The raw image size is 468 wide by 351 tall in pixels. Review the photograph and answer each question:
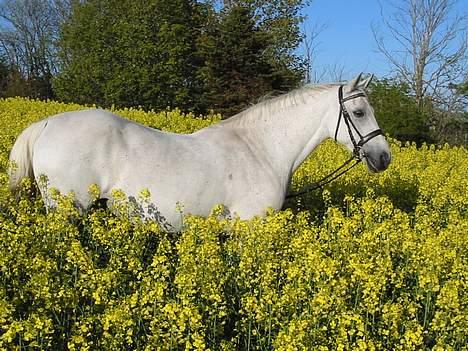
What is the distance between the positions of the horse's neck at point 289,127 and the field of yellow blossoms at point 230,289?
0.89 meters

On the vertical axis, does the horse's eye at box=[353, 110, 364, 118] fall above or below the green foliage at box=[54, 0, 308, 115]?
below

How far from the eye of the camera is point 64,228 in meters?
3.64

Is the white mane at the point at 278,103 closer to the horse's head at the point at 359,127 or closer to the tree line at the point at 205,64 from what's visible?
the horse's head at the point at 359,127

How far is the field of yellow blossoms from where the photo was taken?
271 centimetres

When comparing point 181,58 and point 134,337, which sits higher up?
point 181,58

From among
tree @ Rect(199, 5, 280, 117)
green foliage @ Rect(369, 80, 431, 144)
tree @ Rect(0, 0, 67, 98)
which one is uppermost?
tree @ Rect(0, 0, 67, 98)

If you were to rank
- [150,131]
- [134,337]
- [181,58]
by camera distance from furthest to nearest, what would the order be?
1. [181,58]
2. [150,131]
3. [134,337]

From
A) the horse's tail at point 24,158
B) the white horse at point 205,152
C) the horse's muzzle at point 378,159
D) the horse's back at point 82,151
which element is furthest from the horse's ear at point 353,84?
the horse's tail at point 24,158

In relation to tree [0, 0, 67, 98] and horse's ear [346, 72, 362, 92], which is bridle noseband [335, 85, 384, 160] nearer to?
horse's ear [346, 72, 362, 92]

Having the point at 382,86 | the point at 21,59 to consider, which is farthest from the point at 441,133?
the point at 21,59

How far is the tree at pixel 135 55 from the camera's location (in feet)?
72.5

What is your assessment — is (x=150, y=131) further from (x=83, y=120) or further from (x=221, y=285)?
(x=221, y=285)

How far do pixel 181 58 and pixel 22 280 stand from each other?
1994 centimetres

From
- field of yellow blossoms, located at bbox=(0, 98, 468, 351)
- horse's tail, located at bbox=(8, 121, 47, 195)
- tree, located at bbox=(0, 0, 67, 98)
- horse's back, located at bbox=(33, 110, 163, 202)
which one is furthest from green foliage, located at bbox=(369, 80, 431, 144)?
tree, located at bbox=(0, 0, 67, 98)
